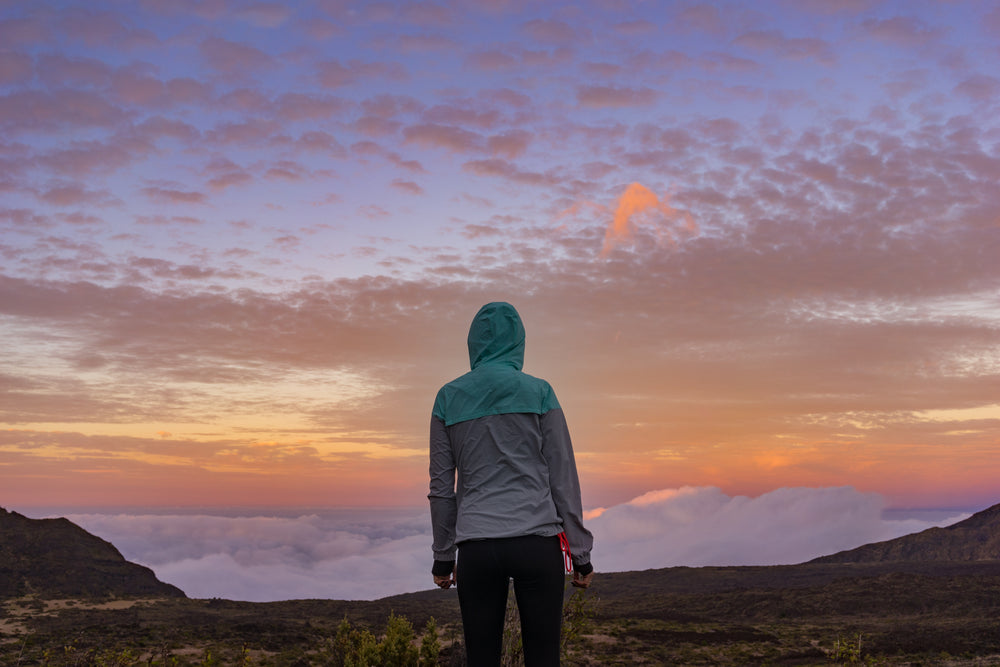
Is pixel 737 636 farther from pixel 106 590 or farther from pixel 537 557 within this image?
pixel 106 590

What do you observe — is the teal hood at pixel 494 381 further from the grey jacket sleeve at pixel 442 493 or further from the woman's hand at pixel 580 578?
the woman's hand at pixel 580 578

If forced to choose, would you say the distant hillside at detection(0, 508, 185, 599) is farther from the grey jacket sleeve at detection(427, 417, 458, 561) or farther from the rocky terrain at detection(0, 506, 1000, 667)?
the grey jacket sleeve at detection(427, 417, 458, 561)

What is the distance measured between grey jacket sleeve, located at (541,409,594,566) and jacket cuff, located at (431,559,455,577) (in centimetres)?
64

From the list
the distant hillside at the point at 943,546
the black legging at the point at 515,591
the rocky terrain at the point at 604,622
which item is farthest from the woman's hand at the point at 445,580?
the distant hillside at the point at 943,546

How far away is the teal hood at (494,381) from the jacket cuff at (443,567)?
0.72 metres

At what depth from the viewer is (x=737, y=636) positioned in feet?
99.1

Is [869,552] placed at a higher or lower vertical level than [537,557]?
lower

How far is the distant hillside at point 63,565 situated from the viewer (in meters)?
47.0

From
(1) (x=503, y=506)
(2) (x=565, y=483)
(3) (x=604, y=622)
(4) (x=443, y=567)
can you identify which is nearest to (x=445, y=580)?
(4) (x=443, y=567)

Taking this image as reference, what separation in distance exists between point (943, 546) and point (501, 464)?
9454cm

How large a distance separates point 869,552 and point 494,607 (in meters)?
94.6

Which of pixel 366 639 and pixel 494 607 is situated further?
pixel 366 639

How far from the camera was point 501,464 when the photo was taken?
3973 mm

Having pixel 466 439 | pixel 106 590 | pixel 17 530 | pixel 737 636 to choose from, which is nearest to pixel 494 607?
pixel 466 439
